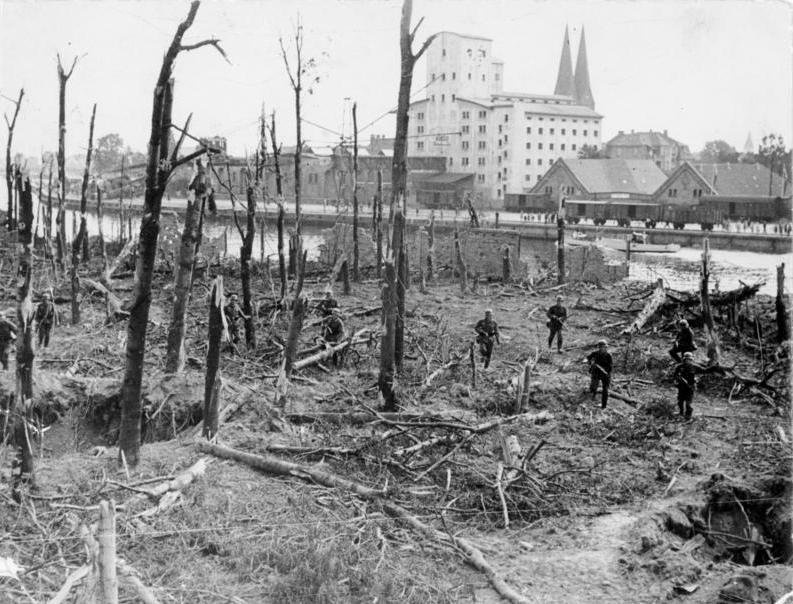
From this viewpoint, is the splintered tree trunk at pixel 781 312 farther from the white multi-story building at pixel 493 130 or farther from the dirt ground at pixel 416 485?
the white multi-story building at pixel 493 130

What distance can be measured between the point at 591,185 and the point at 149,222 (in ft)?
223

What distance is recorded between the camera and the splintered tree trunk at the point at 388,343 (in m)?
12.9

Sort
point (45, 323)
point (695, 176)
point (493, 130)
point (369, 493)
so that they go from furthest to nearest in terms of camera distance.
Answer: point (493, 130) → point (695, 176) → point (45, 323) → point (369, 493)

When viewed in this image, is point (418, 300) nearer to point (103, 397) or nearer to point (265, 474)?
point (103, 397)

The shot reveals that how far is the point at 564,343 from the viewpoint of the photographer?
20.1 metres

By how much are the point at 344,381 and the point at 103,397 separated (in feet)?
14.9

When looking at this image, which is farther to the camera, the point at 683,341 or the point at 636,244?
the point at 636,244

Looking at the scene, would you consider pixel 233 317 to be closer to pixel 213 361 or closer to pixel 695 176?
pixel 213 361

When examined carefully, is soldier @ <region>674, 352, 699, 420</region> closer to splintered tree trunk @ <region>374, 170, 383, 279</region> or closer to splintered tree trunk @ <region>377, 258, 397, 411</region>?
splintered tree trunk @ <region>377, 258, 397, 411</region>

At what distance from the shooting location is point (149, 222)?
872 cm

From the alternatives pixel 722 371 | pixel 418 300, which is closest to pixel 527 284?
pixel 418 300

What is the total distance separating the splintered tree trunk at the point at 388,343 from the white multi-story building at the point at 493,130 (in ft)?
198

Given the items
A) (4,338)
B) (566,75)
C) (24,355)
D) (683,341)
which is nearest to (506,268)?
(683,341)

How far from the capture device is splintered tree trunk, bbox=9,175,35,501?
26.9ft
